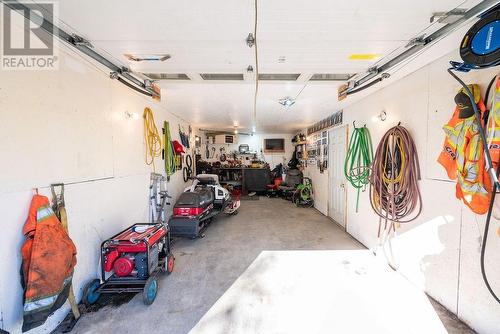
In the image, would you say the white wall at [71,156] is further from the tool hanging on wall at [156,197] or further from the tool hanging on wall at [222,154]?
the tool hanging on wall at [222,154]

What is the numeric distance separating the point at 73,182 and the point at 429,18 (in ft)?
10.2

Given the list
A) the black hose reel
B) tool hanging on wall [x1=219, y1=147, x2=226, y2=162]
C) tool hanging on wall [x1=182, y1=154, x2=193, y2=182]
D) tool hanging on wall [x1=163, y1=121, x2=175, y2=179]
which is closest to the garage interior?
the black hose reel

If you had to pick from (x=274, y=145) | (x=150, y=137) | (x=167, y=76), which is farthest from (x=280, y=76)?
(x=274, y=145)

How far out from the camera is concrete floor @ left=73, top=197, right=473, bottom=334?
1.68 meters

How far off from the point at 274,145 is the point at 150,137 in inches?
233

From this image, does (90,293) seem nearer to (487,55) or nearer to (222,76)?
(222,76)

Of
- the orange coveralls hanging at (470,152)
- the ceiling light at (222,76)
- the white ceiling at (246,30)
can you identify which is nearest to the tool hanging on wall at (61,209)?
the white ceiling at (246,30)

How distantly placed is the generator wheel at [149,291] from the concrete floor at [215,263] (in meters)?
0.06

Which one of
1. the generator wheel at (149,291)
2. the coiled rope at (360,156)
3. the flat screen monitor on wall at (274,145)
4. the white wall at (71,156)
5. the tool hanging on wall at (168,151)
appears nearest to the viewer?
the white wall at (71,156)

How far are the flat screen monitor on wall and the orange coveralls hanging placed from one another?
6.85m

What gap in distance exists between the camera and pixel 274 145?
27.7 feet

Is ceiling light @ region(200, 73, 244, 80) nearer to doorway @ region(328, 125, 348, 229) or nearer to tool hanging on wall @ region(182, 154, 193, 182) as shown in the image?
doorway @ region(328, 125, 348, 229)

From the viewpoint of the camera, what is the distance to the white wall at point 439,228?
1.53m

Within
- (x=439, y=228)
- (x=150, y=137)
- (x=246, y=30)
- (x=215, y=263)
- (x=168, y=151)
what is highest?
(x=246, y=30)
